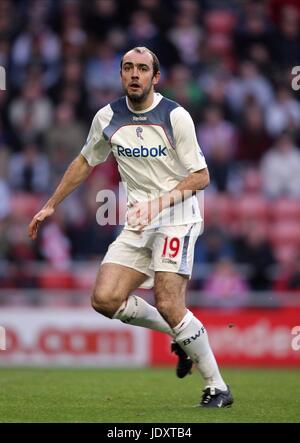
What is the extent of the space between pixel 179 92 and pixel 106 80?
126 cm

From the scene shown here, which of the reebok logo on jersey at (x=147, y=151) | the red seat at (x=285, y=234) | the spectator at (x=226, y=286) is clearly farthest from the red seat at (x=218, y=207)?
the reebok logo on jersey at (x=147, y=151)

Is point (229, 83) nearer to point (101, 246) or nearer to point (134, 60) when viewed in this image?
point (101, 246)

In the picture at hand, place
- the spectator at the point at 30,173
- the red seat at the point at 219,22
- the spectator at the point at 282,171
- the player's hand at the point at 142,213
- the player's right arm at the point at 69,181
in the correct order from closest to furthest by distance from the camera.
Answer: the player's hand at the point at 142,213
the player's right arm at the point at 69,181
the spectator at the point at 30,173
the spectator at the point at 282,171
the red seat at the point at 219,22

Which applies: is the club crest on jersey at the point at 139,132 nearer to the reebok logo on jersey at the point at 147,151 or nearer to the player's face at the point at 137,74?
the reebok logo on jersey at the point at 147,151

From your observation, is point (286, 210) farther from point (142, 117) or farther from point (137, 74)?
point (137, 74)

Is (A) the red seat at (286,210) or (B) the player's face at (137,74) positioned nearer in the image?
(B) the player's face at (137,74)

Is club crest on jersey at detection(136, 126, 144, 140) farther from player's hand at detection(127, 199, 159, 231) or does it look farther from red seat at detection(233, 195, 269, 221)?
red seat at detection(233, 195, 269, 221)

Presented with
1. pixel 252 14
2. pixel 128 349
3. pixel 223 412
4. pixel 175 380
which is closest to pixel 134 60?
pixel 223 412

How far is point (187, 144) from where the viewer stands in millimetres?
8672

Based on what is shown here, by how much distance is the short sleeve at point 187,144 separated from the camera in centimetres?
868

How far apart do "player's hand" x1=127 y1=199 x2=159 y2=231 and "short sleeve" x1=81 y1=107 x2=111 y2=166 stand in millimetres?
823

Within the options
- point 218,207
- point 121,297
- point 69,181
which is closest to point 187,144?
point 69,181

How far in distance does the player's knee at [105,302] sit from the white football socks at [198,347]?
0.54 m

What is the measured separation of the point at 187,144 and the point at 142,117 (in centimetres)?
47
